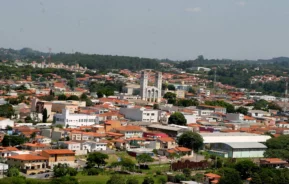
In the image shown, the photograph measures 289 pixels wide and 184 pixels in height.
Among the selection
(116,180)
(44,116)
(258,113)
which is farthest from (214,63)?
(116,180)

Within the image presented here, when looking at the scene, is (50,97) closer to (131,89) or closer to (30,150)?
(131,89)

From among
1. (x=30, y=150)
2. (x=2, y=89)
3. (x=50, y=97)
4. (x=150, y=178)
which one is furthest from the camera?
(x=2, y=89)

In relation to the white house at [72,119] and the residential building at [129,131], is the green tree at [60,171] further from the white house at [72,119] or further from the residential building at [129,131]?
the white house at [72,119]

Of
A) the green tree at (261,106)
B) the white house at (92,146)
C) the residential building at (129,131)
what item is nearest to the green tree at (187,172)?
the white house at (92,146)

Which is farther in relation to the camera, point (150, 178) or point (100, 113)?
point (100, 113)

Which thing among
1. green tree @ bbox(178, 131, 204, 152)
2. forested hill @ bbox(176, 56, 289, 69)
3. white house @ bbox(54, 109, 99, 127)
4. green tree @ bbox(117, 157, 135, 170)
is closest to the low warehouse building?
green tree @ bbox(178, 131, 204, 152)

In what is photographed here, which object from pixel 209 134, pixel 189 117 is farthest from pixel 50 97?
pixel 209 134

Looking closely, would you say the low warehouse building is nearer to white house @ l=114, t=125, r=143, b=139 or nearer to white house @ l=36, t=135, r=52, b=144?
white house @ l=114, t=125, r=143, b=139
